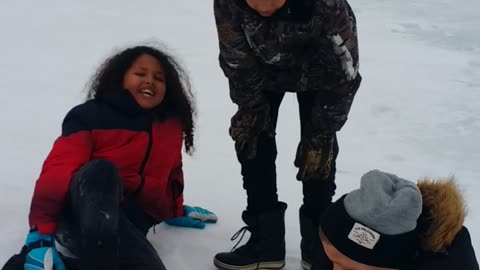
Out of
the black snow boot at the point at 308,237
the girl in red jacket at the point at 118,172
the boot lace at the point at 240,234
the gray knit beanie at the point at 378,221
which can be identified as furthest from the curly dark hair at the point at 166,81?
the gray knit beanie at the point at 378,221

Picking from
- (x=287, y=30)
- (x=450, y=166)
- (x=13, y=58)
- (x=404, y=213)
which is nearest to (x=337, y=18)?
(x=287, y=30)

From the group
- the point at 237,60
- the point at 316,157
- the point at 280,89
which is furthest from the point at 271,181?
the point at 237,60

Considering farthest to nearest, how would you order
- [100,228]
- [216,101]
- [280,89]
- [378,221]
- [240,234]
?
1. [216,101]
2. [240,234]
3. [280,89]
4. [100,228]
5. [378,221]

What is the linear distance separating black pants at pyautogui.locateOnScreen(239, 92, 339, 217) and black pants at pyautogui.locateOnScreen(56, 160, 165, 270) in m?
0.36

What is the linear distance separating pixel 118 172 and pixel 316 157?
0.56 meters

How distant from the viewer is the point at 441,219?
1.35 m

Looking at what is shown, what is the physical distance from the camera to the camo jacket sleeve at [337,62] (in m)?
1.67

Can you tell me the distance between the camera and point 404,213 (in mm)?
1319

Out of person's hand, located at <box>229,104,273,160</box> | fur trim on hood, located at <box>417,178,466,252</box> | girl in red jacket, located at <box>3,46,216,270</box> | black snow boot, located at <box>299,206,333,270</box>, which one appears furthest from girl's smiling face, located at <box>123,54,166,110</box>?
fur trim on hood, located at <box>417,178,466,252</box>

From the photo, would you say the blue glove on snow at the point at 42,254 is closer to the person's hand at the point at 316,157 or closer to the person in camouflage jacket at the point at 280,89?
the person in camouflage jacket at the point at 280,89

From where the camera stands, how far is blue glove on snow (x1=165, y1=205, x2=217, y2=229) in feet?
7.15

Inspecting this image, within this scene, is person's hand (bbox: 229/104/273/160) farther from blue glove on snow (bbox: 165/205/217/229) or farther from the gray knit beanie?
the gray knit beanie

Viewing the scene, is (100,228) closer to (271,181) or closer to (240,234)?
(271,181)

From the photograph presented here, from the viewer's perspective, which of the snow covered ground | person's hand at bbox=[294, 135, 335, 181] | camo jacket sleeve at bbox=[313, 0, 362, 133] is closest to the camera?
camo jacket sleeve at bbox=[313, 0, 362, 133]
